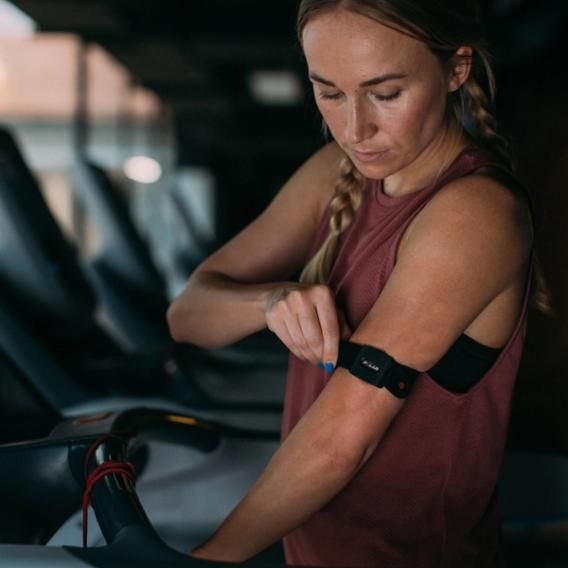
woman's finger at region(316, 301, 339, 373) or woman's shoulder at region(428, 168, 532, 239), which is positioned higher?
woman's shoulder at region(428, 168, 532, 239)

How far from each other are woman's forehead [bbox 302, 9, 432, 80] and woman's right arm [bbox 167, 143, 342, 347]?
289 mm

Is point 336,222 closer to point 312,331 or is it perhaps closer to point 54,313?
point 312,331

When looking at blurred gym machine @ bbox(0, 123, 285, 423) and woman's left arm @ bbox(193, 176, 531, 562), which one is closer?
woman's left arm @ bbox(193, 176, 531, 562)

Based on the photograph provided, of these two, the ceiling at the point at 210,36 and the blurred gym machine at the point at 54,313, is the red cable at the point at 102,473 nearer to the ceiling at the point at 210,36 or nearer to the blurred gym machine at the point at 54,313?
the blurred gym machine at the point at 54,313

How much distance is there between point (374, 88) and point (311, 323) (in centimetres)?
25

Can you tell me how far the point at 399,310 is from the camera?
0.88 meters

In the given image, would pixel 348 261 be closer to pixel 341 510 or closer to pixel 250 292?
pixel 250 292

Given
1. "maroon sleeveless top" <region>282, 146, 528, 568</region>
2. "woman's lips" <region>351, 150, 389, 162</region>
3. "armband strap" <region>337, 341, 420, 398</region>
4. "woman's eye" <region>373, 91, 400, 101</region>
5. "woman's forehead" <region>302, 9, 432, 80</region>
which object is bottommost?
"maroon sleeveless top" <region>282, 146, 528, 568</region>

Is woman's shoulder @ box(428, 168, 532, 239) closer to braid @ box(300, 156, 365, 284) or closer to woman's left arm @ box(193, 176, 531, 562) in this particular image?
woman's left arm @ box(193, 176, 531, 562)

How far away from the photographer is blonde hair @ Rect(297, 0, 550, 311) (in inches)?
35.5

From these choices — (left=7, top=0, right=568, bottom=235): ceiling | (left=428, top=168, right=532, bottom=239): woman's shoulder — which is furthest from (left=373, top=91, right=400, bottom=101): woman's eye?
(left=7, top=0, right=568, bottom=235): ceiling

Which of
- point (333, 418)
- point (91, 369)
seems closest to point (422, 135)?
point (333, 418)

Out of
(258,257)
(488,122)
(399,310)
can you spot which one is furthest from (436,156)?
(258,257)

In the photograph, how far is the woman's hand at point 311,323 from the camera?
908 millimetres
